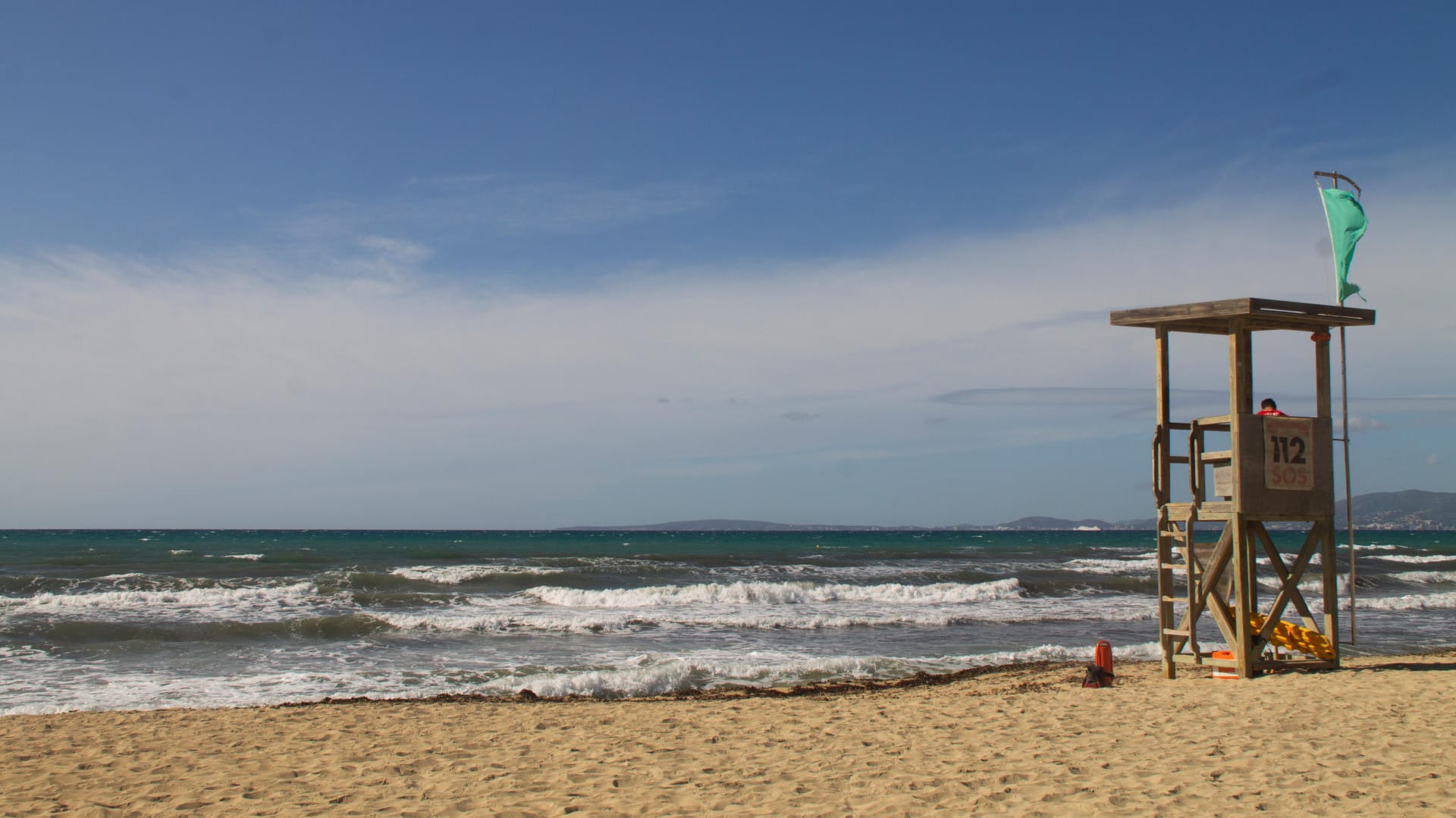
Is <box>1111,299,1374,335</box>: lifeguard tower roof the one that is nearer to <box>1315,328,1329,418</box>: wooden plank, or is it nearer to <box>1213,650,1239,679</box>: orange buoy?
<box>1315,328,1329,418</box>: wooden plank

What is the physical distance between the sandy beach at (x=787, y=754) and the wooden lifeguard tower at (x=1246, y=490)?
561 mm

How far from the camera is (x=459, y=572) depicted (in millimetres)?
31844

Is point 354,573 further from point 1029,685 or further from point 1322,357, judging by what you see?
point 1322,357

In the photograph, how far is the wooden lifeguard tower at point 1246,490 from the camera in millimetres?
9742

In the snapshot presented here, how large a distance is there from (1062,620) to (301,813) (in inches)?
613

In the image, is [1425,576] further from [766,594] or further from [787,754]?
[787,754]

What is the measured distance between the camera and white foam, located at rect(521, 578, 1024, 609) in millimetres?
23641

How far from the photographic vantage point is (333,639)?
15.7 m

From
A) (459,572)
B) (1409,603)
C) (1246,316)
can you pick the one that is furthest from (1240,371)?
(459,572)

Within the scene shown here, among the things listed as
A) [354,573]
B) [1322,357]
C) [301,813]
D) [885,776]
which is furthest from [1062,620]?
[354,573]

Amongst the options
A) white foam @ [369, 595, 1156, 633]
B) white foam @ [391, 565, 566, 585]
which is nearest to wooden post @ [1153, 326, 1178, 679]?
white foam @ [369, 595, 1156, 633]

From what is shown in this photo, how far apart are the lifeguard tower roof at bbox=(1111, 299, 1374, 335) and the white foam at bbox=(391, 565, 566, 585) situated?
856 inches

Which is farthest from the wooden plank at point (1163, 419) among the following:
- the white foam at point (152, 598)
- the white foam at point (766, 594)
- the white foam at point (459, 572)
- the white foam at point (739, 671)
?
the white foam at point (459, 572)

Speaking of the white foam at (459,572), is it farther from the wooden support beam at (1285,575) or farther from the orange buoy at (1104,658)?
the wooden support beam at (1285,575)
